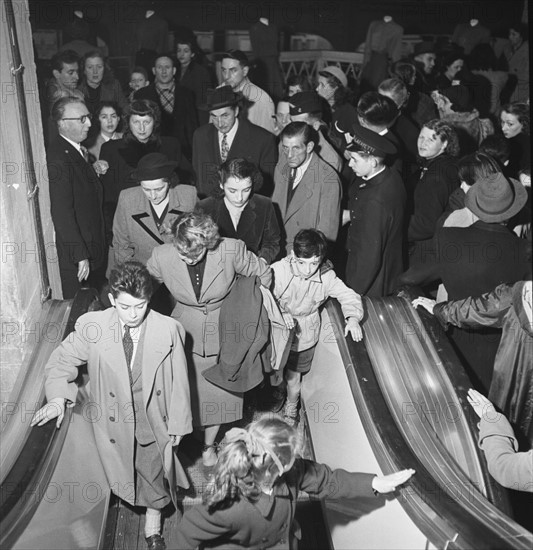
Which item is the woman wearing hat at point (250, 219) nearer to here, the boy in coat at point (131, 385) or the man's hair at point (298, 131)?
the man's hair at point (298, 131)

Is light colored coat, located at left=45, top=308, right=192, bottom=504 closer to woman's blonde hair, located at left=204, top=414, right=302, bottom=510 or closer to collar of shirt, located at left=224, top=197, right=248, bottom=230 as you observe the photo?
woman's blonde hair, located at left=204, top=414, right=302, bottom=510

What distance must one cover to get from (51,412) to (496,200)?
8.63 feet

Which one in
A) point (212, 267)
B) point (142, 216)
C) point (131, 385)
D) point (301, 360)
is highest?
point (142, 216)

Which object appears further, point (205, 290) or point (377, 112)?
point (377, 112)

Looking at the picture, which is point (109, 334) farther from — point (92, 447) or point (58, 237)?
point (58, 237)

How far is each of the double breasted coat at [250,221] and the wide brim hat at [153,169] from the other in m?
0.34

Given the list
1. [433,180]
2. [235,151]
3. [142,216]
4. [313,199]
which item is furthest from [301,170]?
[142,216]

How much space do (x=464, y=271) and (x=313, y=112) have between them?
2.33 meters

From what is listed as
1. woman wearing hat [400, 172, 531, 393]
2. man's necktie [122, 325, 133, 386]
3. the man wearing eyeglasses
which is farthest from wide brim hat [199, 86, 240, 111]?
man's necktie [122, 325, 133, 386]

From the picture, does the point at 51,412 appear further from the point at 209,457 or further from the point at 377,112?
the point at 377,112

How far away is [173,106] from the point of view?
23.9 ft

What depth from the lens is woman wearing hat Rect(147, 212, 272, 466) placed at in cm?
409

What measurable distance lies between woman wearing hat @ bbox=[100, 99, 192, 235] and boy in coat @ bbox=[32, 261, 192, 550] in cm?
226

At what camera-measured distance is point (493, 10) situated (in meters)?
10.8
